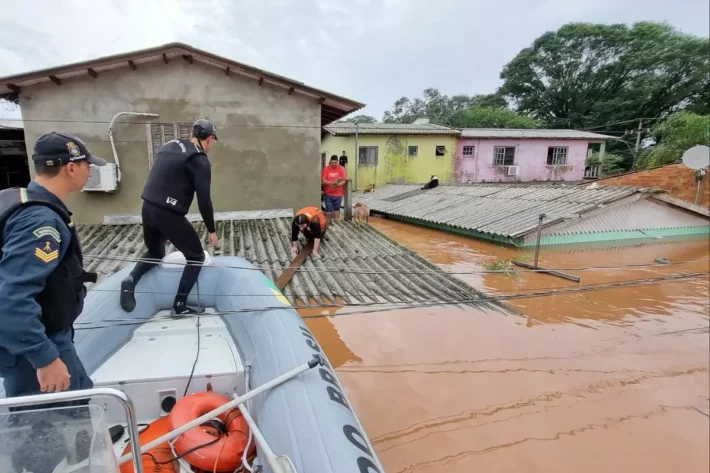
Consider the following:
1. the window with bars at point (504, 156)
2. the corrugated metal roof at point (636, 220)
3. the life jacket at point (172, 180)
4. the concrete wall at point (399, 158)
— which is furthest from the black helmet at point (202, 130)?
the window with bars at point (504, 156)

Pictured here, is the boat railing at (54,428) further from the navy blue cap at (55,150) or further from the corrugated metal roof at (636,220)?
the corrugated metal roof at (636,220)

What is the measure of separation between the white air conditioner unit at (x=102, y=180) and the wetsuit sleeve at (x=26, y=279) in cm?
709

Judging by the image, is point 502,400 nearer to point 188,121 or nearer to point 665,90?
point 188,121

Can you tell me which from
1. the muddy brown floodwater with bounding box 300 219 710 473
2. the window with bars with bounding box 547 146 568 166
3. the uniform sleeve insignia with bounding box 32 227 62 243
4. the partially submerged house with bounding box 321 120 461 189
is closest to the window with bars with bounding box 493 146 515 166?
the window with bars with bounding box 547 146 568 166

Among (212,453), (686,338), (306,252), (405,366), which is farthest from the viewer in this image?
(306,252)

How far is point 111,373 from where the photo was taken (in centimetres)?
235

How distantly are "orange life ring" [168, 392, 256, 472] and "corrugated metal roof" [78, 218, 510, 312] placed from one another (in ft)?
6.74

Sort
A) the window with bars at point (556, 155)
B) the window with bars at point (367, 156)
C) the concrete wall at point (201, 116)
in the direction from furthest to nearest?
the window with bars at point (556, 155) → the window with bars at point (367, 156) → the concrete wall at point (201, 116)

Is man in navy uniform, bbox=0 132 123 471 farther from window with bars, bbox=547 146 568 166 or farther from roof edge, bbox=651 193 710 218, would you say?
window with bars, bbox=547 146 568 166

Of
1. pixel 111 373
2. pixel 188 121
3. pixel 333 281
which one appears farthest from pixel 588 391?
pixel 188 121

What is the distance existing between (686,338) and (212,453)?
5.72 metres

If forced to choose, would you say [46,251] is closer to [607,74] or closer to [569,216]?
[569,216]

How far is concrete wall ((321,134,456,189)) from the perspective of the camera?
21328mm

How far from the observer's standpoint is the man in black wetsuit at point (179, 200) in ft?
10.5
